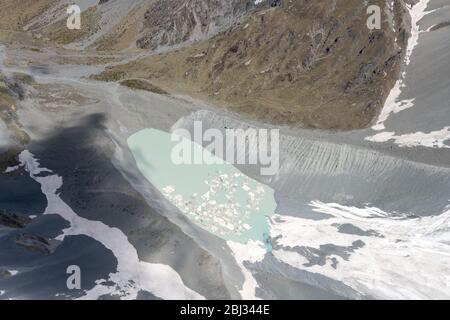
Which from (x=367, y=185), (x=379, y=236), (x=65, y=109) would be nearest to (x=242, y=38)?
(x=65, y=109)

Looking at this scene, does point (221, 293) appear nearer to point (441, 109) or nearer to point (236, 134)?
point (236, 134)
